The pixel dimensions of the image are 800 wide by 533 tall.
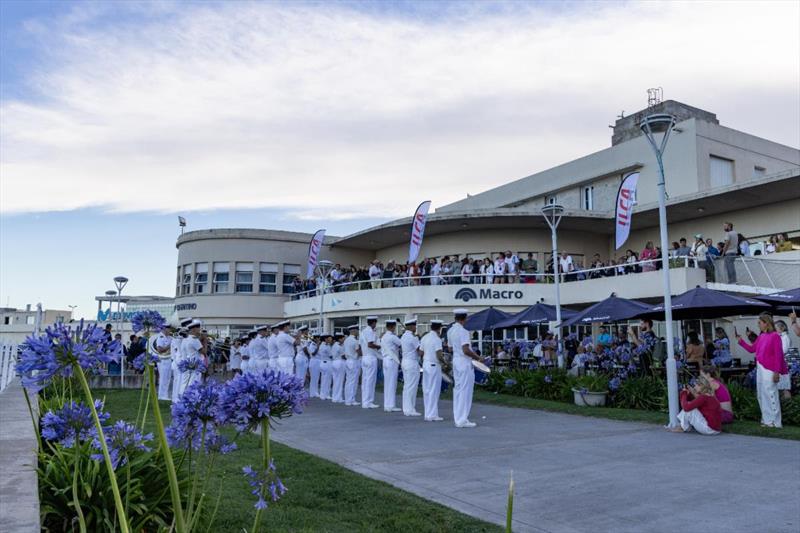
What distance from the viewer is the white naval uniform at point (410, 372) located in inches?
572

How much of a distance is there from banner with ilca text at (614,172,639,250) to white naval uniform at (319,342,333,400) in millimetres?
11191

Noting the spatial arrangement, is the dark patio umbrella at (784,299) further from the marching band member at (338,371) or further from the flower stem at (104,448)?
the flower stem at (104,448)

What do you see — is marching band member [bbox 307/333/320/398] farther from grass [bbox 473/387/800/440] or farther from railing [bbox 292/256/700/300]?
railing [bbox 292/256/700/300]

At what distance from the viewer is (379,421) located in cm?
1337

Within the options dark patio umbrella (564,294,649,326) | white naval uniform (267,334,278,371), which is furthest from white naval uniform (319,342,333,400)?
dark patio umbrella (564,294,649,326)

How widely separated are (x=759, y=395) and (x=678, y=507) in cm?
677

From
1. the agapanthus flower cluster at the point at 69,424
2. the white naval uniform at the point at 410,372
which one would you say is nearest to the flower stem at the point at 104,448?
the agapanthus flower cluster at the point at 69,424

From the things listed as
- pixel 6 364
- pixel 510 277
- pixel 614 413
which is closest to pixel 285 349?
pixel 6 364

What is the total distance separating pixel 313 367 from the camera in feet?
69.8

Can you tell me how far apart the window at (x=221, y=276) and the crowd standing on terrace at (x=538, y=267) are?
590 centimetres

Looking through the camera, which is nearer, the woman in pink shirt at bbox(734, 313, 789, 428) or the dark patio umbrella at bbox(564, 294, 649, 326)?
the woman in pink shirt at bbox(734, 313, 789, 428)

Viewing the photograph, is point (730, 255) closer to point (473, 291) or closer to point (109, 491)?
point (473, 291)

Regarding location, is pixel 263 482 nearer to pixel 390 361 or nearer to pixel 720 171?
pixel 390 361

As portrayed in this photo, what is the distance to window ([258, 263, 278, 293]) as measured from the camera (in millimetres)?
45062
